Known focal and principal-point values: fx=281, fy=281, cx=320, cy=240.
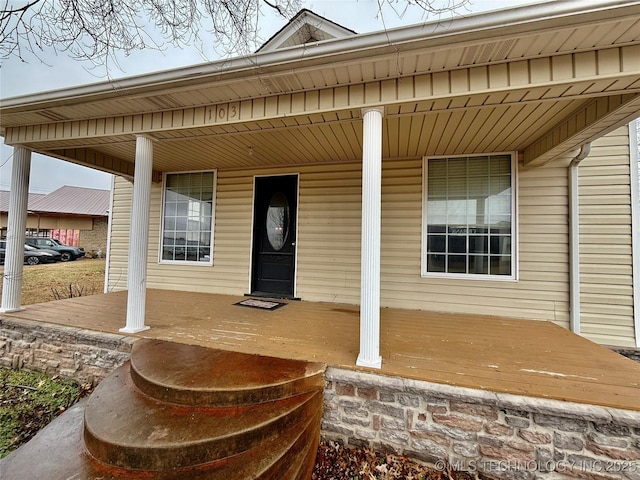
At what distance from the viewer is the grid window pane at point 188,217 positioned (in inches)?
201

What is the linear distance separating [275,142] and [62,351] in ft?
10.9

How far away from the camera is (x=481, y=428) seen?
1846 millimetres

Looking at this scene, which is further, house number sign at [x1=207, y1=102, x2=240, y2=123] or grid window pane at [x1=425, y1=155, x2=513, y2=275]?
grid window pane at [x1=425, y1=155, x2=513, y2=275]

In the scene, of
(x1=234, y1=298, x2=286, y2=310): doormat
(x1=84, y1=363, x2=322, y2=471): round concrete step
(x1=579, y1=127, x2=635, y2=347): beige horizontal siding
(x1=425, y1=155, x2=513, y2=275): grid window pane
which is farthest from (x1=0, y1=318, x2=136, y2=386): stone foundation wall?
(x1=579, y1=127, x2=635, y2=347): beige horizontal siding

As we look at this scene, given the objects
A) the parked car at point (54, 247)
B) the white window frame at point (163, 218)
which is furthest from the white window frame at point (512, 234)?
the parked car at point (54, 247)

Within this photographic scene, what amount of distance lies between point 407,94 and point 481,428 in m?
2.48

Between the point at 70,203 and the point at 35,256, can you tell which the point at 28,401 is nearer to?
the point at 35,256

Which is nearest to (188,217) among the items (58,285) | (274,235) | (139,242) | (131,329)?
(274,235)

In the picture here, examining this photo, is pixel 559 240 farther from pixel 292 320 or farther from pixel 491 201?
pixel 292 320

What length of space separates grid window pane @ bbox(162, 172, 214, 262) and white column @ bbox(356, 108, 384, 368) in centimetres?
359

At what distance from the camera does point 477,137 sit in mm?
3408

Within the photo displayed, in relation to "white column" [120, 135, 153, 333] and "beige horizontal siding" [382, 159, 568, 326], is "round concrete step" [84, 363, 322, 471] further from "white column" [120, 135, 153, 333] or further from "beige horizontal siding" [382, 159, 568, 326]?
"beige horizontal siding" [382, 159, 568, 326]

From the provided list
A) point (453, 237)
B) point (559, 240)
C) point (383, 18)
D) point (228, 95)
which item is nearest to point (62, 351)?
point (228, 95)

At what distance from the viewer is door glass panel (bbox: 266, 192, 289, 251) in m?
4.77
